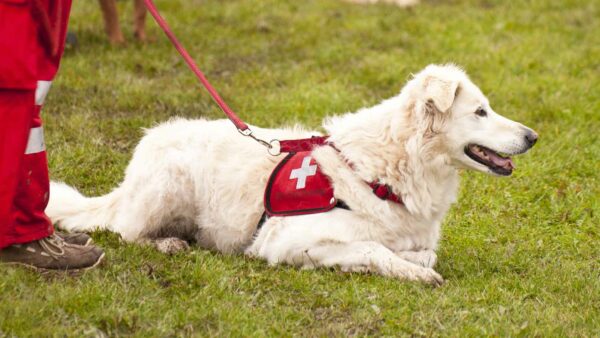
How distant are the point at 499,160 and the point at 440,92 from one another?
60cm

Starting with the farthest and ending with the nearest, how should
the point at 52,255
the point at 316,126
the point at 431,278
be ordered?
the point at 316,126
the point at 431,278
the point at 52,255

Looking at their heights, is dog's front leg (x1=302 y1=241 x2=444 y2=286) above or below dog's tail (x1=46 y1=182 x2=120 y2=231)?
above

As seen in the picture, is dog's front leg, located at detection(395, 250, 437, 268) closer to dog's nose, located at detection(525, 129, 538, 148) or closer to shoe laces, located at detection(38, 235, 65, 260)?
dog's nose, located at detection(525, 129, 538, 148)

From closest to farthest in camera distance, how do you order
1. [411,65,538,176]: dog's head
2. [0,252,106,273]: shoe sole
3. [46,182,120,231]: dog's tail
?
[0,252,106,273]: shoe sole → [411,65,538,176]: dog's head → [46,182,120,231]: dog's tail

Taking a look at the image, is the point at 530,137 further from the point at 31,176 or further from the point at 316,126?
the point at 316,126

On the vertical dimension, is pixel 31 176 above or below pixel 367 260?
above


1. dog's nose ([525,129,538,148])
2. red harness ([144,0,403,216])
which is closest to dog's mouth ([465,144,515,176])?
dog's nose ([525,129,538,148])

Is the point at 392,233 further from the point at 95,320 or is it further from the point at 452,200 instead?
the point at 95,320

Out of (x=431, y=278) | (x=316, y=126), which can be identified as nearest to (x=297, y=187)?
(x=431, y=278)

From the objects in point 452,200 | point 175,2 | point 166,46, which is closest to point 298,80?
point 166,46

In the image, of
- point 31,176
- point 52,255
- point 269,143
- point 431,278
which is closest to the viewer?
point 31,176

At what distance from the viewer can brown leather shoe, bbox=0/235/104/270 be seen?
4.20m

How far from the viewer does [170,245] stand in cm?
520

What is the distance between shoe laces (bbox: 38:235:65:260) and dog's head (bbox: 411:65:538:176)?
2200 millimetres
